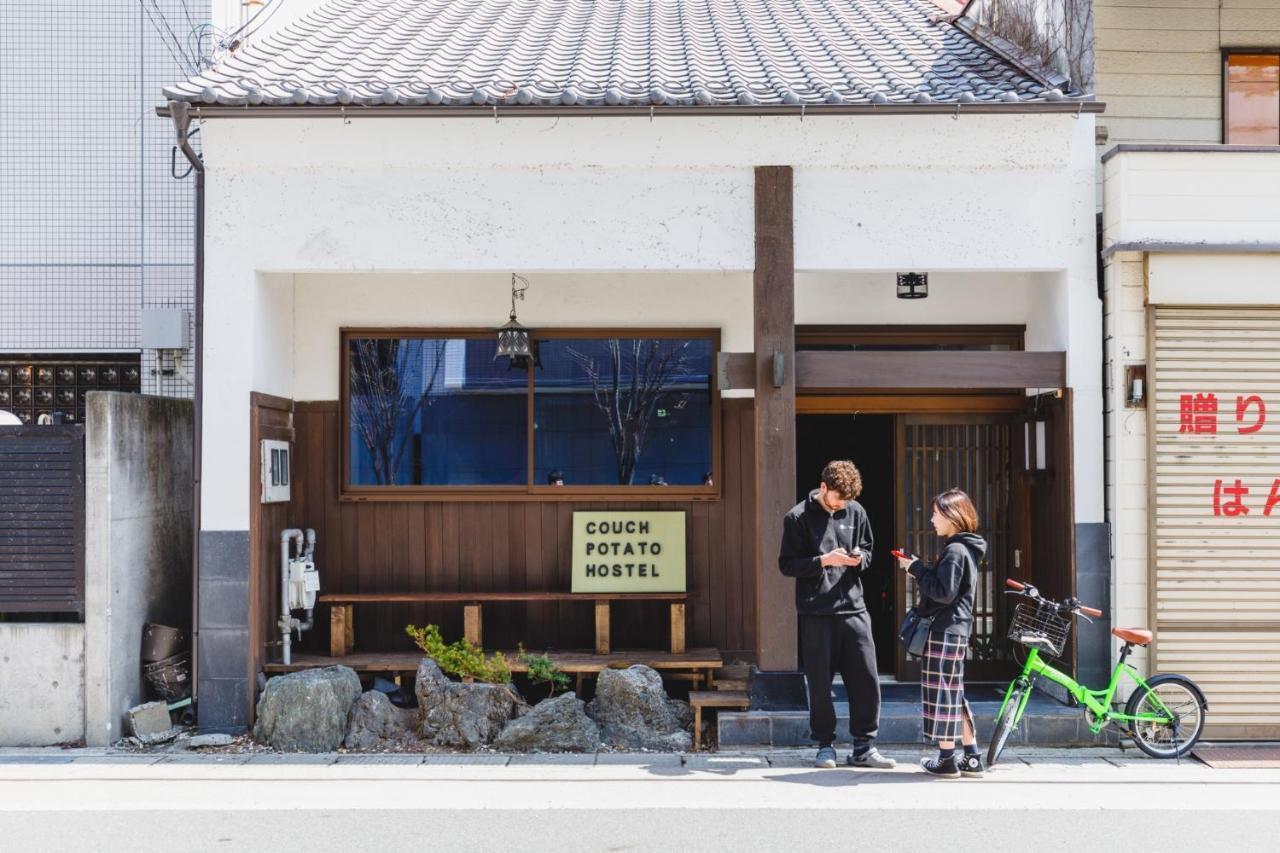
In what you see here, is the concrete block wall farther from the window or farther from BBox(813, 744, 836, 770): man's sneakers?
BBox(813, 744, 836, 770): man's sneakers

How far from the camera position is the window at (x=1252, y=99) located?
9.98 meters

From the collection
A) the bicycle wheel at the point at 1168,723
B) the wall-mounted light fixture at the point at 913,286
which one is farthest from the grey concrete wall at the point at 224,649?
the bicycle wheel at the point at 1168,723

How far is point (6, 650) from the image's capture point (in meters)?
9.00

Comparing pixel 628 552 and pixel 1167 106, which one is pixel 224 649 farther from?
pixel 1167 106

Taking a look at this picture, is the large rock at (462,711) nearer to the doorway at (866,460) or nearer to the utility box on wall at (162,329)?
the utility box on wall at (162,329)

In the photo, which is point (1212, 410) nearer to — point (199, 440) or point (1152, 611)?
point (1152, 611)

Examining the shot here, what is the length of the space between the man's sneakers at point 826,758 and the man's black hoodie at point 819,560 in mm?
981

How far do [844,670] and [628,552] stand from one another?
2.92 metres

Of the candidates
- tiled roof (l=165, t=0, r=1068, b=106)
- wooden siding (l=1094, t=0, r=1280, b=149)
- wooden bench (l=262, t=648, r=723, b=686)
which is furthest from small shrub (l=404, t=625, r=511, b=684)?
wooden siding (l=1094, t=0, r=1280, b=149)

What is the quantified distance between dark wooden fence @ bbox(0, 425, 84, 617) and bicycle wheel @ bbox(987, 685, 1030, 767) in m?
6.84

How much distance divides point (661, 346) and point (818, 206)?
224 cm

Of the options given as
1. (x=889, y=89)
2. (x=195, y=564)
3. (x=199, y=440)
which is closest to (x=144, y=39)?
(x=199, y=440)

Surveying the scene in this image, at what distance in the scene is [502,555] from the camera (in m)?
10.9

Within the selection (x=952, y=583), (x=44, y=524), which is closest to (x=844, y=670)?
(x=952, y=583)
